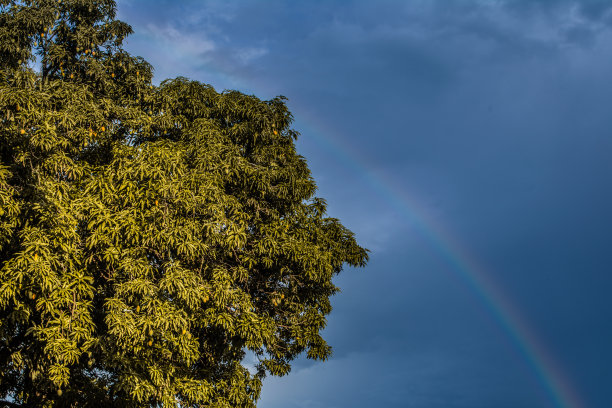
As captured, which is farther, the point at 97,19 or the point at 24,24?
the point at 97,19

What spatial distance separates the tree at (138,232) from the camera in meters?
10.9

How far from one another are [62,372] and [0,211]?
3240mm

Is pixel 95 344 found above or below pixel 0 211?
below

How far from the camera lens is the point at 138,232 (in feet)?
37.3

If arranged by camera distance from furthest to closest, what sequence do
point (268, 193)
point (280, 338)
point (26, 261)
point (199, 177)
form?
point (280, 338)
point (268, 193)
point (199, 177)
point (26, 261)

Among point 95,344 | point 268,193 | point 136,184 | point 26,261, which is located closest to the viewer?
point 26,261

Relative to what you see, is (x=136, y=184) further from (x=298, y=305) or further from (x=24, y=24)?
(x=24, y=24)

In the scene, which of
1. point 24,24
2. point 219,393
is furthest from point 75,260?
point 24,24

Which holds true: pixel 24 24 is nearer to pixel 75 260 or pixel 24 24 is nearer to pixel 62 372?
pixel 75 260

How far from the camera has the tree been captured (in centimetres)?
1086

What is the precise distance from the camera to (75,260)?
11250 millimetres

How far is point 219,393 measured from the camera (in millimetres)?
14023

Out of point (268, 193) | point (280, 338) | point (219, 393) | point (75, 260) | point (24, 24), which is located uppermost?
point (24, 24)

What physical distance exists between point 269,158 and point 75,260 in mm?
6249
